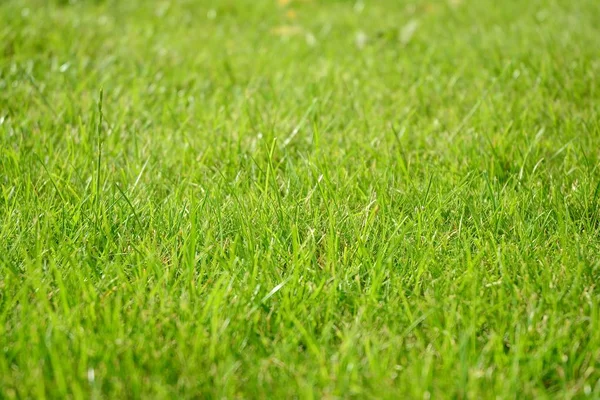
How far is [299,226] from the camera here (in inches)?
65.4

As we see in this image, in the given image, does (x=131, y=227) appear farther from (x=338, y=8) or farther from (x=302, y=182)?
(x=338, y=8)

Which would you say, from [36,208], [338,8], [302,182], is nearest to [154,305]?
[36,208]

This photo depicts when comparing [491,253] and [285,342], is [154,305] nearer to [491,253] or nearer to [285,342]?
[285,342]

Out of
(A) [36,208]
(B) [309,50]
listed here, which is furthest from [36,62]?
(A) [36,208]

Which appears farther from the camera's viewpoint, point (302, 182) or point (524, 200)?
point (302, 182)

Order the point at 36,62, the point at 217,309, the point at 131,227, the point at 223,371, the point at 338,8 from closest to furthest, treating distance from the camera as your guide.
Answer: the point at 223,371
the point at 217,309
the point at 131,227
the point at 36,62
the point at 338,8

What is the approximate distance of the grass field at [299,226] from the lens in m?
1.20

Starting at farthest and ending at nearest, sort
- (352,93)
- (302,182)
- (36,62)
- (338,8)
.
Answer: (338,8) → (36,62) → (352,93) → (302,182)

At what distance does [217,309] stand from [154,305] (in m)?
0.14

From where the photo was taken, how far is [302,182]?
1.88 metres

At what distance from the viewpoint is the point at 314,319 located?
1341mm

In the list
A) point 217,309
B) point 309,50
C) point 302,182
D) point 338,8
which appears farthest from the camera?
point 338,8

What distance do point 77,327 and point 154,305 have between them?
160mm

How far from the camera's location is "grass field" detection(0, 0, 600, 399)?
1.20 m
